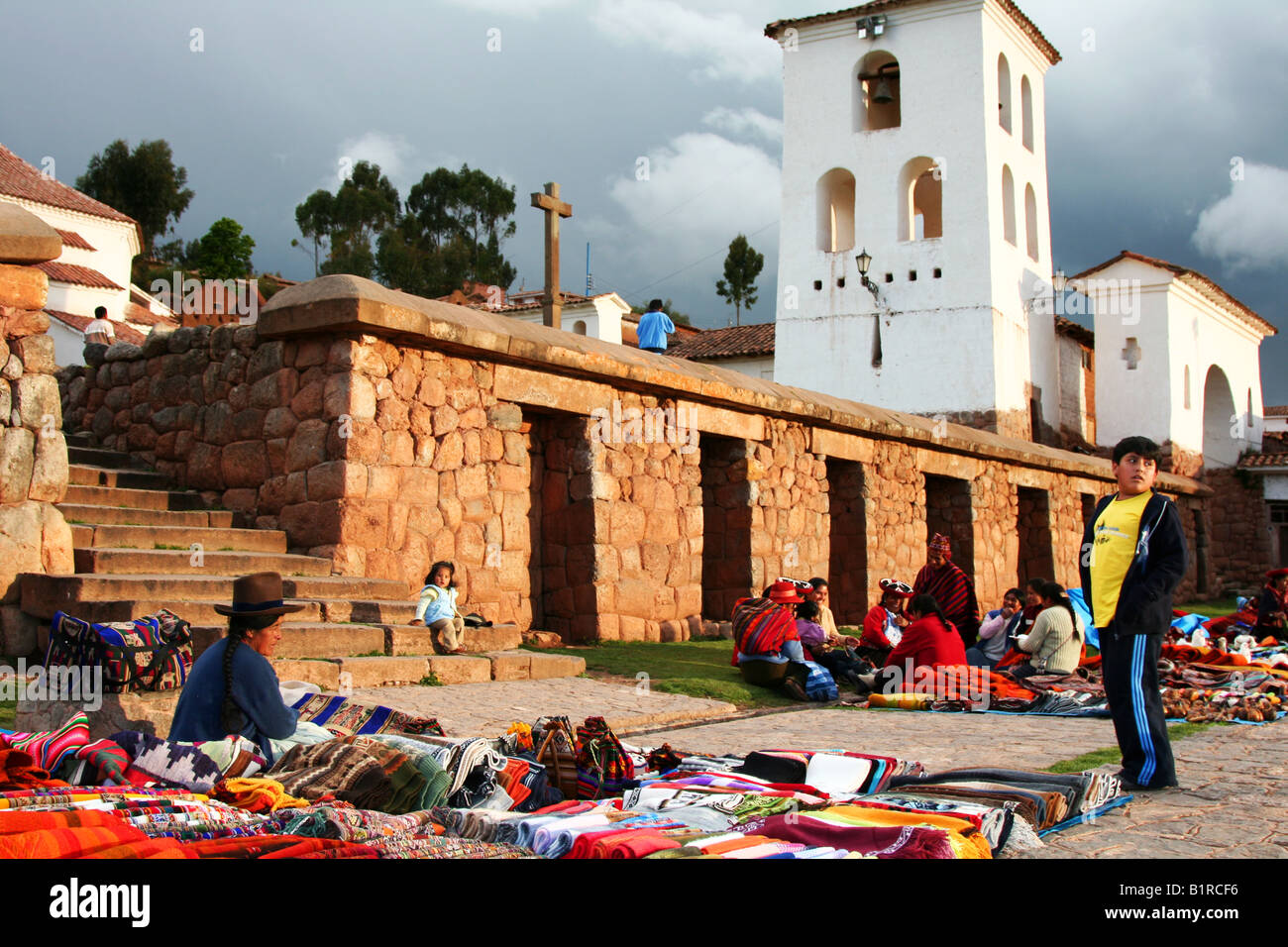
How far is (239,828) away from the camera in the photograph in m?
3.64

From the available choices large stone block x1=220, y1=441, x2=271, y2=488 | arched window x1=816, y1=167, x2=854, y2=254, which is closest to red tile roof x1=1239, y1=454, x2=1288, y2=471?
arched window x1=816, y1=167, x2=854, y2=254

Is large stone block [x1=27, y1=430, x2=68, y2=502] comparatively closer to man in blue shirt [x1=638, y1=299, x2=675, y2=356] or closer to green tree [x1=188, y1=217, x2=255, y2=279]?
man in blue shirt [x1=638, y1=299, x2=675, y2=356]

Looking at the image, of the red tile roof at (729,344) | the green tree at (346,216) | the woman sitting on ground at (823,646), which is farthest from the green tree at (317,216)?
the woman sitting on ground at (823,646)

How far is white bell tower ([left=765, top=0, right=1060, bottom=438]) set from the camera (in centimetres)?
2714

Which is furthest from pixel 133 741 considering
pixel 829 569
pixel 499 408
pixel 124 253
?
pixel 124 253

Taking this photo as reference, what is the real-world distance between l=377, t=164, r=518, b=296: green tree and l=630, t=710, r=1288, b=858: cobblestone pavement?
1745 inches

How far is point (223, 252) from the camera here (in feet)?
133

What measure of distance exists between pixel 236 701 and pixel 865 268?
954 inches

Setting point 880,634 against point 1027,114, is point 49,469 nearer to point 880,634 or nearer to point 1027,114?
point 880,634

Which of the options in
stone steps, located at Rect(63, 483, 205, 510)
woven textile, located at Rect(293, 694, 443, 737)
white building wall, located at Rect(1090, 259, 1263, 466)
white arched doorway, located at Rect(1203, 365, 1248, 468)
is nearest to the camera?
woven textile, located at Rect(293, 694, 443, 737)

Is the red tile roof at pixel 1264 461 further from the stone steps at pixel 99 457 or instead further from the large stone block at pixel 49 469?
the large stone block at pixel 49 469
